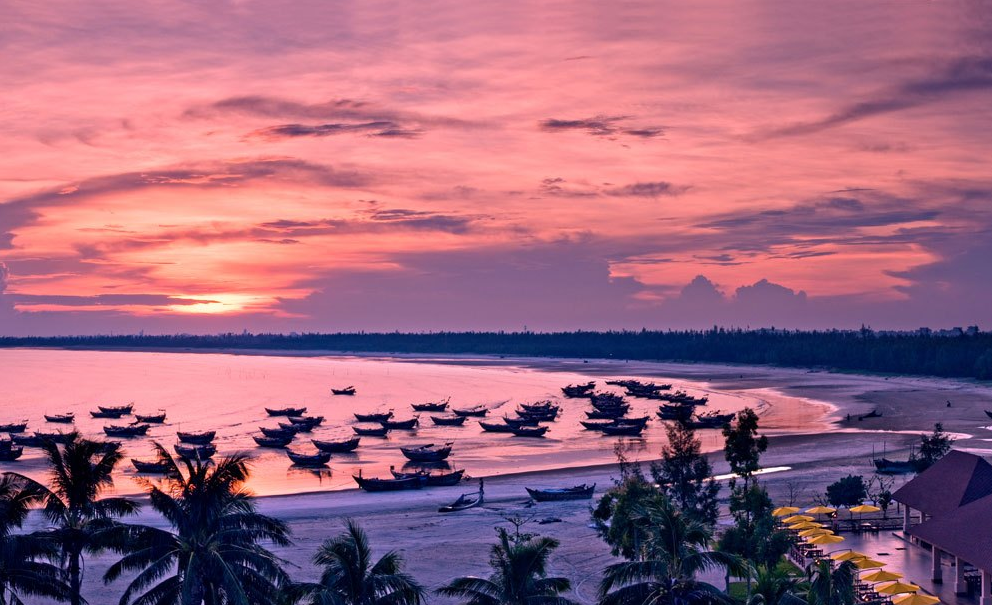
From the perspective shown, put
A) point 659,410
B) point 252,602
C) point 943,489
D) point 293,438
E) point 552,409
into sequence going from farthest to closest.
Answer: point 659,410, point 552,409, point 293,438, point 943,489, point 252,602

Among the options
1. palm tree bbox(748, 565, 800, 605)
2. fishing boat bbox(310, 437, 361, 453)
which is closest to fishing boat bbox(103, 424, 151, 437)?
fishing boat bbox(310, 437, 361, 453)

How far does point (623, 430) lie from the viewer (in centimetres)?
10375

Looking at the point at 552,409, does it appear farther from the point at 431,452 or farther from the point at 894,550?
the point at 894,550

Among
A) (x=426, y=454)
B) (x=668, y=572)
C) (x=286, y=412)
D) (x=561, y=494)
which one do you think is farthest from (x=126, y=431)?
(x=668, y=572)

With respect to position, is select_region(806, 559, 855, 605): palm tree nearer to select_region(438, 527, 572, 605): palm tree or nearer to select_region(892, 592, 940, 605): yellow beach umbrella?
select_region(892, 592, 940, 605): yellow beach umbrella

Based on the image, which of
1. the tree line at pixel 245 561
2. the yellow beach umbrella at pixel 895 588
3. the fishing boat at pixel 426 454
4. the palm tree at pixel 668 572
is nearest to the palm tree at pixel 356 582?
the tree line at pixel 245 561

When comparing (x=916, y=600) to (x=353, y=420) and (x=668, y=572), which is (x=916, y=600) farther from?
(x=353, y=420)

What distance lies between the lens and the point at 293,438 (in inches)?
4156

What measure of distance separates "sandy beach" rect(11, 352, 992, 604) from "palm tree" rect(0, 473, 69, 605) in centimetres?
1231

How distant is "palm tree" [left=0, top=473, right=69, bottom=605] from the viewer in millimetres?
23000

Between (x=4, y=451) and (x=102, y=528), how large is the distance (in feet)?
228

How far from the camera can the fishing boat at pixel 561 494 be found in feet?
197

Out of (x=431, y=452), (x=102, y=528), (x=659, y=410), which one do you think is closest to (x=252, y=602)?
(x=102, y=528)

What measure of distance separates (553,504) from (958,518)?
28.1m
